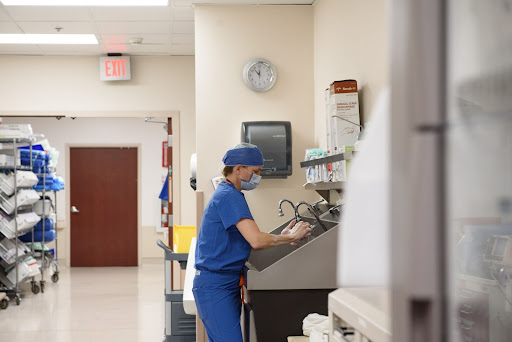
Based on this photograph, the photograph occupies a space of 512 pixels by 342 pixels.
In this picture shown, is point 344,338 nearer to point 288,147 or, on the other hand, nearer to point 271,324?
point 271,324

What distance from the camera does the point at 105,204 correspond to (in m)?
12.4

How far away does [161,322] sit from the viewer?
21.5ft

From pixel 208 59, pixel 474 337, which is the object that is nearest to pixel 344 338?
pixel 474 337

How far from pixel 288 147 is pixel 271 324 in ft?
7.71

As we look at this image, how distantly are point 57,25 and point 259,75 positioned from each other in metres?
2.13

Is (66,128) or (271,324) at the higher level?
(66,128)

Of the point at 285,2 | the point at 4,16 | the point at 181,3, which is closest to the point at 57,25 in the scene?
the point at 4,16

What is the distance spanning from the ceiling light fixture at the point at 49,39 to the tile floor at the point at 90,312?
2810 mm

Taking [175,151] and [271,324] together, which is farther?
[175,151]

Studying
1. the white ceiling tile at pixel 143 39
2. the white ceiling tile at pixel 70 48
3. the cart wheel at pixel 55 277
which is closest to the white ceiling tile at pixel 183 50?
the white ceiling tile at pixel 143 39

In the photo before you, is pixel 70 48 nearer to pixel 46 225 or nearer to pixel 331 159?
pixel 46 225

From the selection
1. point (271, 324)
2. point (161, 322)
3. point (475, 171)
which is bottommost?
point (161, 322)

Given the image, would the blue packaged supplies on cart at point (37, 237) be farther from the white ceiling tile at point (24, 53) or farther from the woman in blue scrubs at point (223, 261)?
the woman in blue scrubs at point (223, 261)

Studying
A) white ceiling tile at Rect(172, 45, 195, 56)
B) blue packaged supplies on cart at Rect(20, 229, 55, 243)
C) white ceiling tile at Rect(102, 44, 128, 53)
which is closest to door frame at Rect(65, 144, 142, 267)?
blue packaged supplies on cart at Rect(20, 229, 55, 243)
